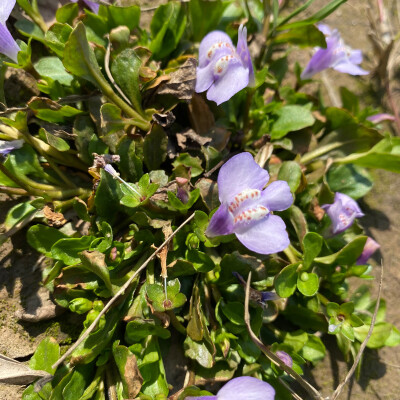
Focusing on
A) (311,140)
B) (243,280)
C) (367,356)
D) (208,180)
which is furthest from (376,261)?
(208,180)

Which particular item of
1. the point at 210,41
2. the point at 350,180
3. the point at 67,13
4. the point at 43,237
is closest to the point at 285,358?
the point at 350,180

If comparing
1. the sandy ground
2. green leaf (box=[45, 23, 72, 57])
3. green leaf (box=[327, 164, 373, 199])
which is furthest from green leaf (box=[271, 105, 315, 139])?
green leaf (box=[45, 23, 72, 57])

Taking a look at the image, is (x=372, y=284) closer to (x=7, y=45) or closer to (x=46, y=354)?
(x=46, y=354)

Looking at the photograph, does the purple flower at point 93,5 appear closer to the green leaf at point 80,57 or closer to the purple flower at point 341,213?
the green leaf at point 80,57

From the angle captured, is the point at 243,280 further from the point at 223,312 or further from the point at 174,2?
the point at 174,2

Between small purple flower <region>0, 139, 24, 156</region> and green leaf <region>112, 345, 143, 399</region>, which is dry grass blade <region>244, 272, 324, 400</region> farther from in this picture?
small purple flower <region>0, 139, 24, 156</region>

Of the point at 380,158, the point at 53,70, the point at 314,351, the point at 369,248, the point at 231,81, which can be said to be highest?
the point at 53,70
